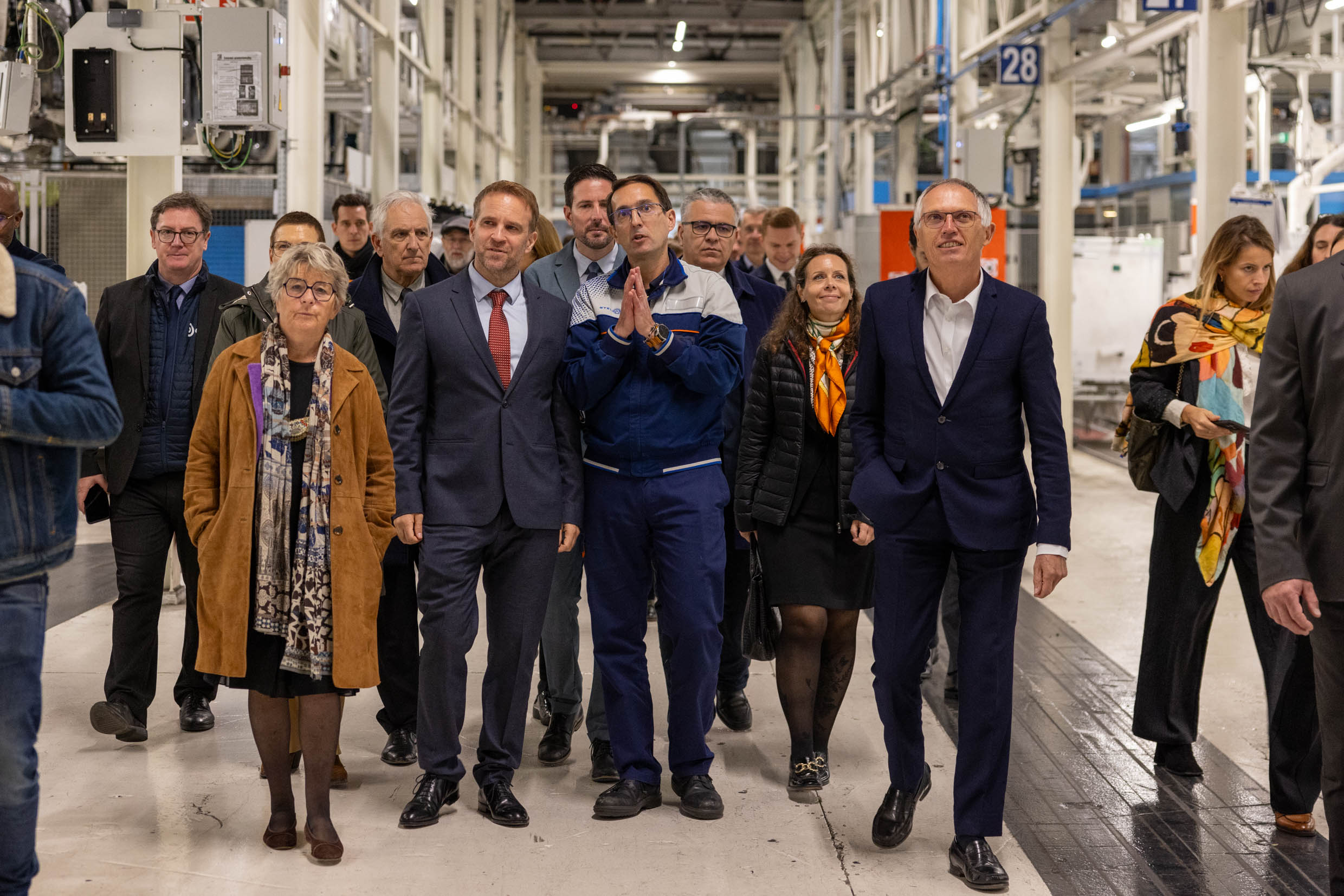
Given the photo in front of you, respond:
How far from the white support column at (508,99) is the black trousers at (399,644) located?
56.2 ft

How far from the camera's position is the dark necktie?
3.75m

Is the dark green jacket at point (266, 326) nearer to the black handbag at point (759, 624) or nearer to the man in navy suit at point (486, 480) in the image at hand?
Result: the man in navy suit at point (486, 480)

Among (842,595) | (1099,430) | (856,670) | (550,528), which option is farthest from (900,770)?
(1099,430)

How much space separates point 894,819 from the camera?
3596 millimetres

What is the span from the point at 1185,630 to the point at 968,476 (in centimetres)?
131

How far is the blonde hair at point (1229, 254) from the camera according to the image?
4.02m

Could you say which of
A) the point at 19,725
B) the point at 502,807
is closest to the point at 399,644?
the point at 502,807

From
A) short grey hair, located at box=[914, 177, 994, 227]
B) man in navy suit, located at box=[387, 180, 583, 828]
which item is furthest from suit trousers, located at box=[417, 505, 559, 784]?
short grey hair, located at box=[914, 177, 994, 227]

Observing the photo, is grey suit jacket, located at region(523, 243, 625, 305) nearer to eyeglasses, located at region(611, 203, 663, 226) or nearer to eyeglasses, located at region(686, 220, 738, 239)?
eyeglasses, located at region(686, 220, 738, 239)

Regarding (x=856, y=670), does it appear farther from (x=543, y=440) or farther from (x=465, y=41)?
(x=465, y=41)

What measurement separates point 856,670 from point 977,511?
2.45m

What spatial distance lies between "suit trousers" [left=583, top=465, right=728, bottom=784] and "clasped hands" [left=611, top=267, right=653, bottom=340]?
45 centimetres

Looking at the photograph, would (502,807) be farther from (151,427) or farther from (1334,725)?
(1334,725)

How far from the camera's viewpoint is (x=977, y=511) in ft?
10.9
